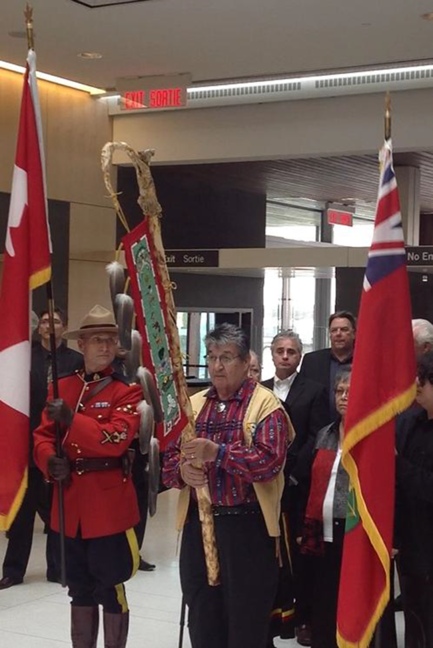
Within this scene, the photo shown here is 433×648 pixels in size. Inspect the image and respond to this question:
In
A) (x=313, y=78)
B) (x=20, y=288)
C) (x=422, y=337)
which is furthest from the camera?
(x=313, y=78)

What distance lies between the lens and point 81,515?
4.29 meters

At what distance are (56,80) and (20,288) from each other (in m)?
7.47

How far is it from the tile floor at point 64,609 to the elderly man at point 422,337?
5.53 ft

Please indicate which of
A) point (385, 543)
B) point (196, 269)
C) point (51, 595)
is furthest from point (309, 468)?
point (196, 269)

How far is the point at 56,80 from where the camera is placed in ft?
35.2

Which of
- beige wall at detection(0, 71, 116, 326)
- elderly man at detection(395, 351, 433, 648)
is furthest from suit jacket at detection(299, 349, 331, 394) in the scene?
beige wall at detection(0, 71, 116, 326)

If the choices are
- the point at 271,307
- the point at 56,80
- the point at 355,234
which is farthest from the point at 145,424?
the point at 355,234

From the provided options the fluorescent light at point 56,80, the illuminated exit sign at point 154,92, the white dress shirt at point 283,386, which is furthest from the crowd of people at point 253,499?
the fluorescent light at point 56,80

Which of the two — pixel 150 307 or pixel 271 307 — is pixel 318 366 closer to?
pixel 150 307

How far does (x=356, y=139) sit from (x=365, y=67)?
36.6 inches

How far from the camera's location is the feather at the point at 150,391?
4.00 meters

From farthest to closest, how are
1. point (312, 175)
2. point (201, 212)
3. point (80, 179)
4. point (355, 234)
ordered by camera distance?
point (355, 234)
point (312, 175)
point (201, 212)
point (80, 179)

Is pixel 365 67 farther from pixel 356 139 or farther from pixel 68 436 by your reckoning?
pixel 68 436

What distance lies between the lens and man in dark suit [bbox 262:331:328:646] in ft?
16.8
